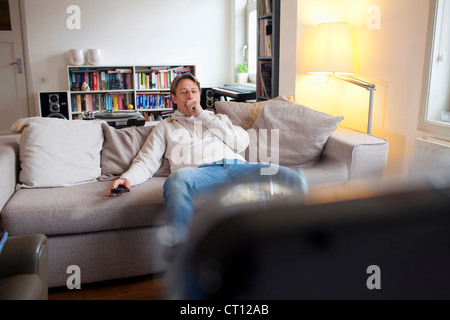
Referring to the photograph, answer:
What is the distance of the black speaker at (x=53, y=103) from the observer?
5.46 m

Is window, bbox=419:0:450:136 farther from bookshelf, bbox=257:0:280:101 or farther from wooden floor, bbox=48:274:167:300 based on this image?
wooden floor, bbox=48:274:167:300

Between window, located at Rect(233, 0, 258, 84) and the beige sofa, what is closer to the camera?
the beige sofa

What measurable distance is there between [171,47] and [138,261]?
4.62m

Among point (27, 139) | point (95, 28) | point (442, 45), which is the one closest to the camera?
point (27, 139)

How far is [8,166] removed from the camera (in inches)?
81.5

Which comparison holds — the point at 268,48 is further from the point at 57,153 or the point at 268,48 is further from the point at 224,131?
the point at 57,153

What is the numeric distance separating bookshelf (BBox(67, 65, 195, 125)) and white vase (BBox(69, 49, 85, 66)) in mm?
81

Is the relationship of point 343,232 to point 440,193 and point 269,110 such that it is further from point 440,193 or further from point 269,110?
point 269,110

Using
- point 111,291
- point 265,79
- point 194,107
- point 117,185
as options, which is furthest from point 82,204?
point 265,79

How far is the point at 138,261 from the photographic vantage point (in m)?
2.04

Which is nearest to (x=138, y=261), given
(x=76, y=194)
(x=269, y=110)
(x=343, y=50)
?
(x=76, y=194)

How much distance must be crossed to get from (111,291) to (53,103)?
420 centimetres

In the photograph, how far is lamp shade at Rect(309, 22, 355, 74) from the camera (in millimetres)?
3041

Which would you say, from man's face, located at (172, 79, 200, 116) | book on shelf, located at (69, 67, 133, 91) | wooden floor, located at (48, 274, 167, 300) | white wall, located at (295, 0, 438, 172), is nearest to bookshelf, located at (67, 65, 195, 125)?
book on shelf, located at (69, 67, 133, 91)
